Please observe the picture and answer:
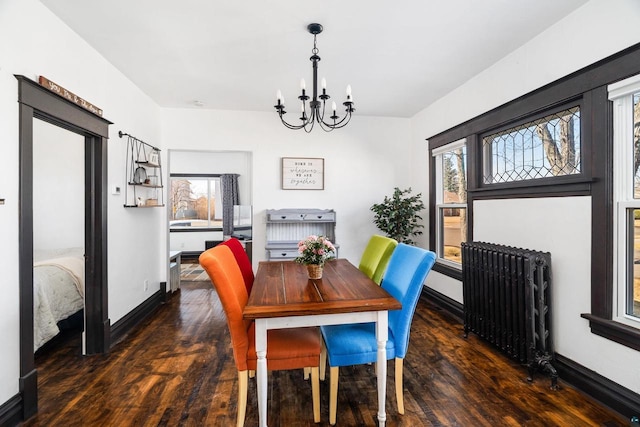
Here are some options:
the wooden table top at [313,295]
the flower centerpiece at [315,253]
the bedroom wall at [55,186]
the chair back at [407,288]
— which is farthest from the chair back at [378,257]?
the bedroom wall at [55,186]

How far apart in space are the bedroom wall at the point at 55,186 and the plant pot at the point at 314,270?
111 inches

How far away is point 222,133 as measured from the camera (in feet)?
14.1

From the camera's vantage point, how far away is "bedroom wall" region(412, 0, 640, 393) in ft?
6.26

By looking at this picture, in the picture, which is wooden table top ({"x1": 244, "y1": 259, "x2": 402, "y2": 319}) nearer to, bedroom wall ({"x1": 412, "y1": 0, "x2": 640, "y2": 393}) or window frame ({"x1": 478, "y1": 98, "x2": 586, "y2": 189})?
bedroom wall ({"x1": 412, "y1": 0, "x2": 640, "y2": 393})

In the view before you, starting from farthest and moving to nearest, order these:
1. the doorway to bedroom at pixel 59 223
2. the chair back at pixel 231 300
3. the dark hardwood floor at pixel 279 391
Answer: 1. the doorway to bedroom at pixel 59 223
2. the dark hardwood floor at pixel 279 391
3. the chair back at pixel 231 300

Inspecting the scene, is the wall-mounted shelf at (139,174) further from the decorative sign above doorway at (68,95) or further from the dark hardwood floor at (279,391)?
the dark hardwood floor at (279,391)

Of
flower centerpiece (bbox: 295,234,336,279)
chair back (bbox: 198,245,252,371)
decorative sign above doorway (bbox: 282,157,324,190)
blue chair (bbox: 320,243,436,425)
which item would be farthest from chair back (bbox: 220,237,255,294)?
decorative sign above doorway (bbox: 282,157,324,190)

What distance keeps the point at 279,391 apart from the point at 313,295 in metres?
0.85

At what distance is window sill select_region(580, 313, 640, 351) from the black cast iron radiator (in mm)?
295

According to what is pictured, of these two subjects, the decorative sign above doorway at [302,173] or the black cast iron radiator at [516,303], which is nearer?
the black cast iron radiator at [516,303]

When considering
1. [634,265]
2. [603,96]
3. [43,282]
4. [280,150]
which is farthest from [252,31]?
[634,265]

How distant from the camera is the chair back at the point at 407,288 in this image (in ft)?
5.92

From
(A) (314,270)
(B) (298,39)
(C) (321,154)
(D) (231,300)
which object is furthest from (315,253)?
(C) (321,154)

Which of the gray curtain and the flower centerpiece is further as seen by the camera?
the gray curtain
